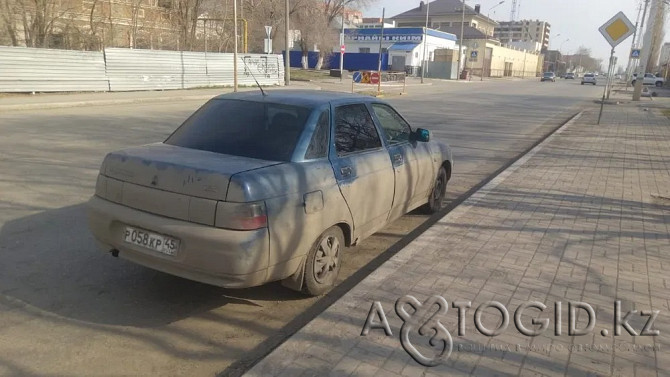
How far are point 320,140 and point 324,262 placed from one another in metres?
0.97

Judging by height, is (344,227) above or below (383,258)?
above

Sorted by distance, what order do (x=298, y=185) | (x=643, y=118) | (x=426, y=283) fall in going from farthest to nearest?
1. (x=643, y=118)
2. (x=426, y=283)
3. (x=298, y=185)

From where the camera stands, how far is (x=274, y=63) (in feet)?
101

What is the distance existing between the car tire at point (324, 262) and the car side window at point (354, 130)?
2.26 ft

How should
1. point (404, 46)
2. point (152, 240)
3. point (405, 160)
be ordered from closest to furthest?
point (152, 240) < point (405, 160) < point (404, 46)

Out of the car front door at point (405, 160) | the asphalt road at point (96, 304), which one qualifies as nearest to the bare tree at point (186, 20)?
the asphalt road at point (96, 304)

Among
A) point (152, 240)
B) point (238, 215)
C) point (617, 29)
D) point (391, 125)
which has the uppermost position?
point (617, 29)

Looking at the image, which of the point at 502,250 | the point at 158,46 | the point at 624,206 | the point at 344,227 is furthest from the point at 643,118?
the point at 158,46

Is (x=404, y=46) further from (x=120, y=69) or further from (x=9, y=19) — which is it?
(x=9, y=19)

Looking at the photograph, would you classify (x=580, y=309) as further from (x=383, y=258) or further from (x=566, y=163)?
(x=566, y=163)

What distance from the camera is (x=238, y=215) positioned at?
325cm

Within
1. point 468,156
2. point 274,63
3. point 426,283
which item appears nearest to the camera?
point 426,283

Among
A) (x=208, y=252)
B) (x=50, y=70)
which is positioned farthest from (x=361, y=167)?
(x=50, y=70)

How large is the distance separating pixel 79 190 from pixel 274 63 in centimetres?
2529
